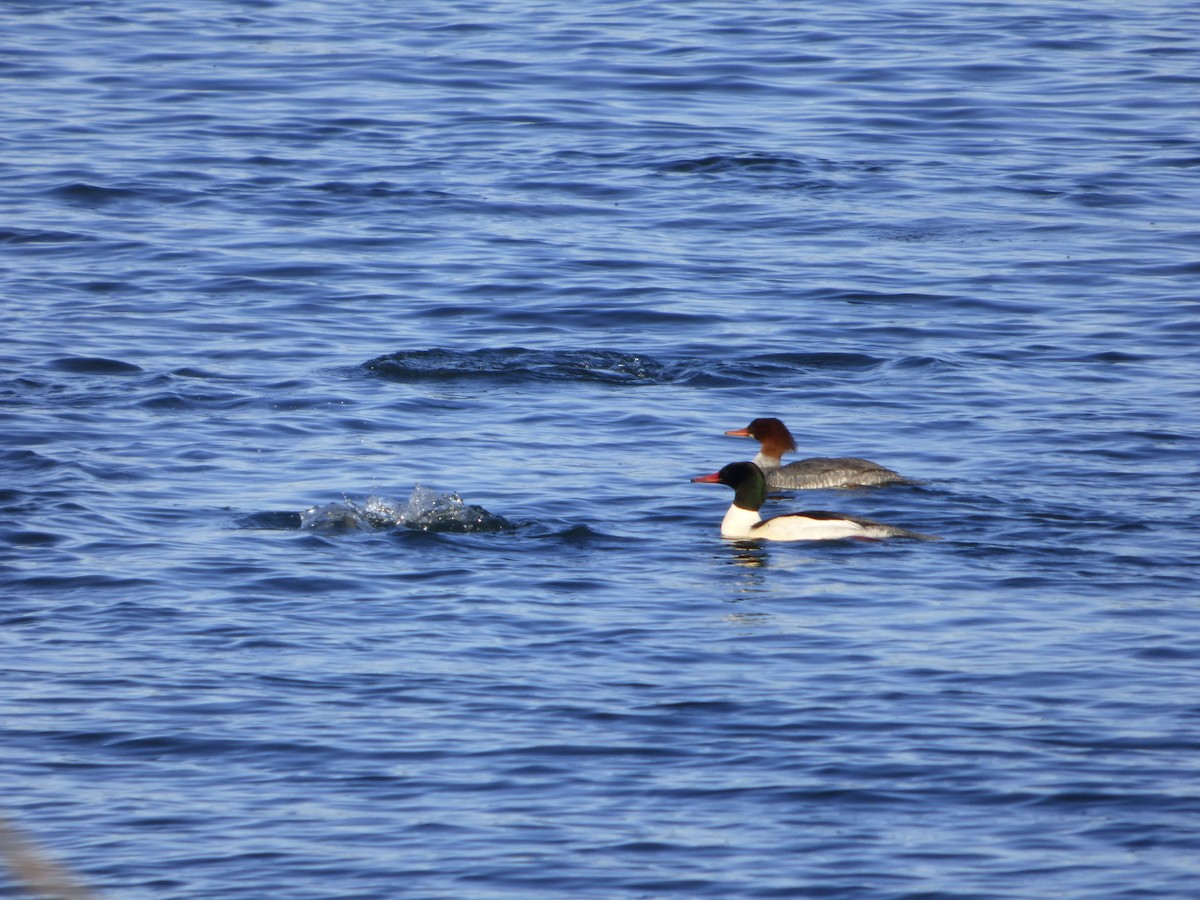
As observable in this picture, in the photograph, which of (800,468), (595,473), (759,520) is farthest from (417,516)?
(800,468)

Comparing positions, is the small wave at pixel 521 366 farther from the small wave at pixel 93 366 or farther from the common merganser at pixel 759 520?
the common merganser at pixel 759 520

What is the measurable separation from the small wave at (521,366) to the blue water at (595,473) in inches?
2.1

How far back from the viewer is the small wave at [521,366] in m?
15.5

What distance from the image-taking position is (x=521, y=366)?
15.7m

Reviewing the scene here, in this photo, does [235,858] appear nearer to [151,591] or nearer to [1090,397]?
[151,591]

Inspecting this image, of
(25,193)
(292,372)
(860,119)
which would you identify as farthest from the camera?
(860,119)

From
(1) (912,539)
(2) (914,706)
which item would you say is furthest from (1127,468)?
(2) (914,706)

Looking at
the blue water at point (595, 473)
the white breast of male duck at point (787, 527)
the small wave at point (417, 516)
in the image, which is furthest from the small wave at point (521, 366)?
the small wave at point (417, 516)

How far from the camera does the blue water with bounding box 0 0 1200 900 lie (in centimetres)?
760

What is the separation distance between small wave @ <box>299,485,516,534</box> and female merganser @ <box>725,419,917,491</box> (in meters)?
2.39

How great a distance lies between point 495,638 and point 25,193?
13.6 meters

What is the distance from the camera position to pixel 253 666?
9250 millimetres

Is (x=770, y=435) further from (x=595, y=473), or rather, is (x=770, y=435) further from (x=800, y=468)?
(x=595, y=473)

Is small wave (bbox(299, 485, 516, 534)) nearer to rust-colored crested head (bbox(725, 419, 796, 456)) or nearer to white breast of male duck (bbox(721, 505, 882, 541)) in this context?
white breast of male duck (bbox(721, 505, 882, 541))
